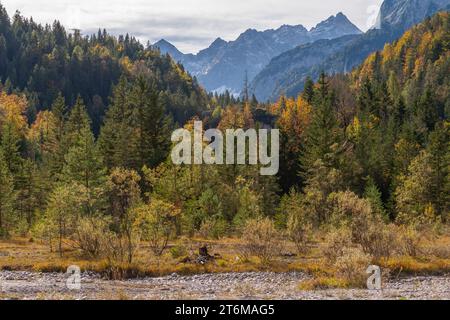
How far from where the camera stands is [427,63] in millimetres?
173125

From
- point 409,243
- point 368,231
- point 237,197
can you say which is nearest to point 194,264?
point 368,231

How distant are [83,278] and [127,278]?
2165 millimetres

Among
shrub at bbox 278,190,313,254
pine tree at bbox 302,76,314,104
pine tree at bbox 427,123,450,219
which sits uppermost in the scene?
pine tree at bbox 302,76,314,104

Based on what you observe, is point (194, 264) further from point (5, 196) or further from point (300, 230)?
point (5, 196)

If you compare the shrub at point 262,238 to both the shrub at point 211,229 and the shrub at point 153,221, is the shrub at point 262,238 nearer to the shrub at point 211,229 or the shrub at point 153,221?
the shrub at point 153,221

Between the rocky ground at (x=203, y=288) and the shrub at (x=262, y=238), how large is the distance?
8.31 feet

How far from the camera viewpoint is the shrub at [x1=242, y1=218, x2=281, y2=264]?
28109mm

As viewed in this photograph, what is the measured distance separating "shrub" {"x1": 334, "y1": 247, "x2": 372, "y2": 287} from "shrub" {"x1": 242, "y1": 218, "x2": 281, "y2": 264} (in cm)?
619

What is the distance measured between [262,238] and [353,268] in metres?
7.16

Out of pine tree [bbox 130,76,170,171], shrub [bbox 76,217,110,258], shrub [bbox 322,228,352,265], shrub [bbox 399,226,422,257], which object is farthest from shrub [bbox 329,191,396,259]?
pine tree [bbox 130,76,170,171]

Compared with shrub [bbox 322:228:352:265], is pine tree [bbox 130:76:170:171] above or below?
above

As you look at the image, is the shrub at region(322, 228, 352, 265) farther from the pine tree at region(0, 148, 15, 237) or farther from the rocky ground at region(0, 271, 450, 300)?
the pine tree at region(0, 148, 15, 237)

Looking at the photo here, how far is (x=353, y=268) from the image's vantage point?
2195cm
